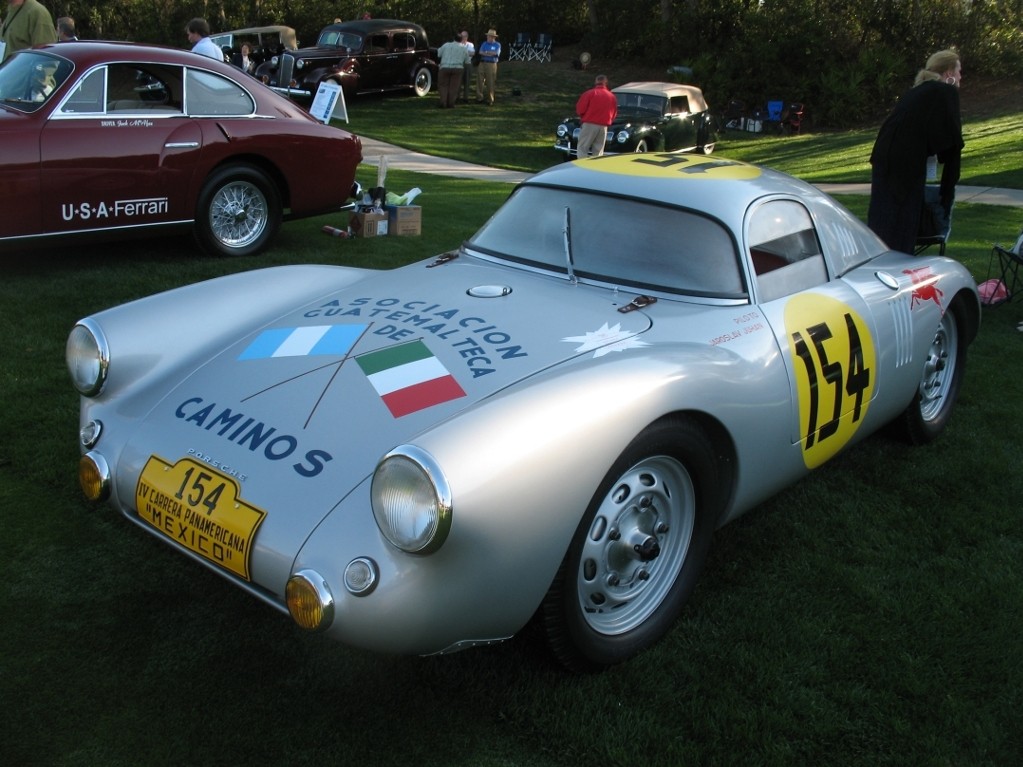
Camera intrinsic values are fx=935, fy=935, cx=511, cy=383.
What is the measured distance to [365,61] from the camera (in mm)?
22516

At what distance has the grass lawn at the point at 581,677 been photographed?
8.21 ft

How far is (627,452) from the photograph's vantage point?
2.68 meters

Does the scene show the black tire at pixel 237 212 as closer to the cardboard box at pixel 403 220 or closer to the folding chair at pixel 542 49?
the cardboard box at pixel 403 220

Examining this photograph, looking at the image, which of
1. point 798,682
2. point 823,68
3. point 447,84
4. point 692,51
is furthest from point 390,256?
point 692,51

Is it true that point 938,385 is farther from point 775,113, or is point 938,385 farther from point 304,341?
Result: point 775,113

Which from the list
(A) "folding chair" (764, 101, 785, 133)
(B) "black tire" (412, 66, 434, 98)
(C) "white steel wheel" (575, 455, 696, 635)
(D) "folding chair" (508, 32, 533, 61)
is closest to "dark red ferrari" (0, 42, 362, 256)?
(C) "white steel wheel" (575, 455, 696, 635)

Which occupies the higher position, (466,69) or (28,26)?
(466,69)

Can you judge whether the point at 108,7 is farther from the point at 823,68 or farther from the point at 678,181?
the point at 678,181

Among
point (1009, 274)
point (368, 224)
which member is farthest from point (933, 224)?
point (368, 224)

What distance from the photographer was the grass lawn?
2.50 meters

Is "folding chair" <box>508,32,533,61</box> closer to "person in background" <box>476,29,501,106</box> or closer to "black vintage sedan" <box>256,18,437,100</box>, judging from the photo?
"black vintage sedan" <box>256,18,437,100</box>

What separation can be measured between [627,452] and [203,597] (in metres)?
1.49

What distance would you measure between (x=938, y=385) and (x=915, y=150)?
1.93 metres

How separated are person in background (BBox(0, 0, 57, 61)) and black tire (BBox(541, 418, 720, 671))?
8478 millimetres
